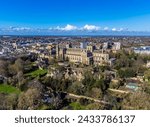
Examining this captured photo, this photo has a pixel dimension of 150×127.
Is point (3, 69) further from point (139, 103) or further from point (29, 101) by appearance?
point (139, 103)

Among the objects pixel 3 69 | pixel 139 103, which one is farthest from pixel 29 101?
pixel 3 69

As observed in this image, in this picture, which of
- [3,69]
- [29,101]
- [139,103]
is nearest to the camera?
[139,103]

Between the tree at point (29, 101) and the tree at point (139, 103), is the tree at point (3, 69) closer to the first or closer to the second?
the tree at point (29, 101)

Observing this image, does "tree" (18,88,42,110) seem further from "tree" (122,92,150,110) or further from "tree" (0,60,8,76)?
"tree" (0,60,8,76)

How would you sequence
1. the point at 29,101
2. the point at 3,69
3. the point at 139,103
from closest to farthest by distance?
the point at 139,103 → the point at 29,101 → the point at 3,69

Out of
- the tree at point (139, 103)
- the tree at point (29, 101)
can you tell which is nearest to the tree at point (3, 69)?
the tree at point (29, 101)

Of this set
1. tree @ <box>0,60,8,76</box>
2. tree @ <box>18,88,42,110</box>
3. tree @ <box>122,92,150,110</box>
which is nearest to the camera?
tree @ <box>122,92,150,110</box>

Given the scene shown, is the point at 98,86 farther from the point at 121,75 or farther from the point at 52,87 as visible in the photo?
the point at 121,75

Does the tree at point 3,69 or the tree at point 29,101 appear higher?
the tree at point 29,101

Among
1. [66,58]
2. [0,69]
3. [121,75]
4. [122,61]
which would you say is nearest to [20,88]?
[0,69]

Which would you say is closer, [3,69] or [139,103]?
[139,103]

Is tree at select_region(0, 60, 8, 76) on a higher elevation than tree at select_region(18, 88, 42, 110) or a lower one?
lower

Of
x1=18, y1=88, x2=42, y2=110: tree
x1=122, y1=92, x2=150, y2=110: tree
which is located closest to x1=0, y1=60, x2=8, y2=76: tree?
x1=18, y1=88, x2=42, y2=110: tree
